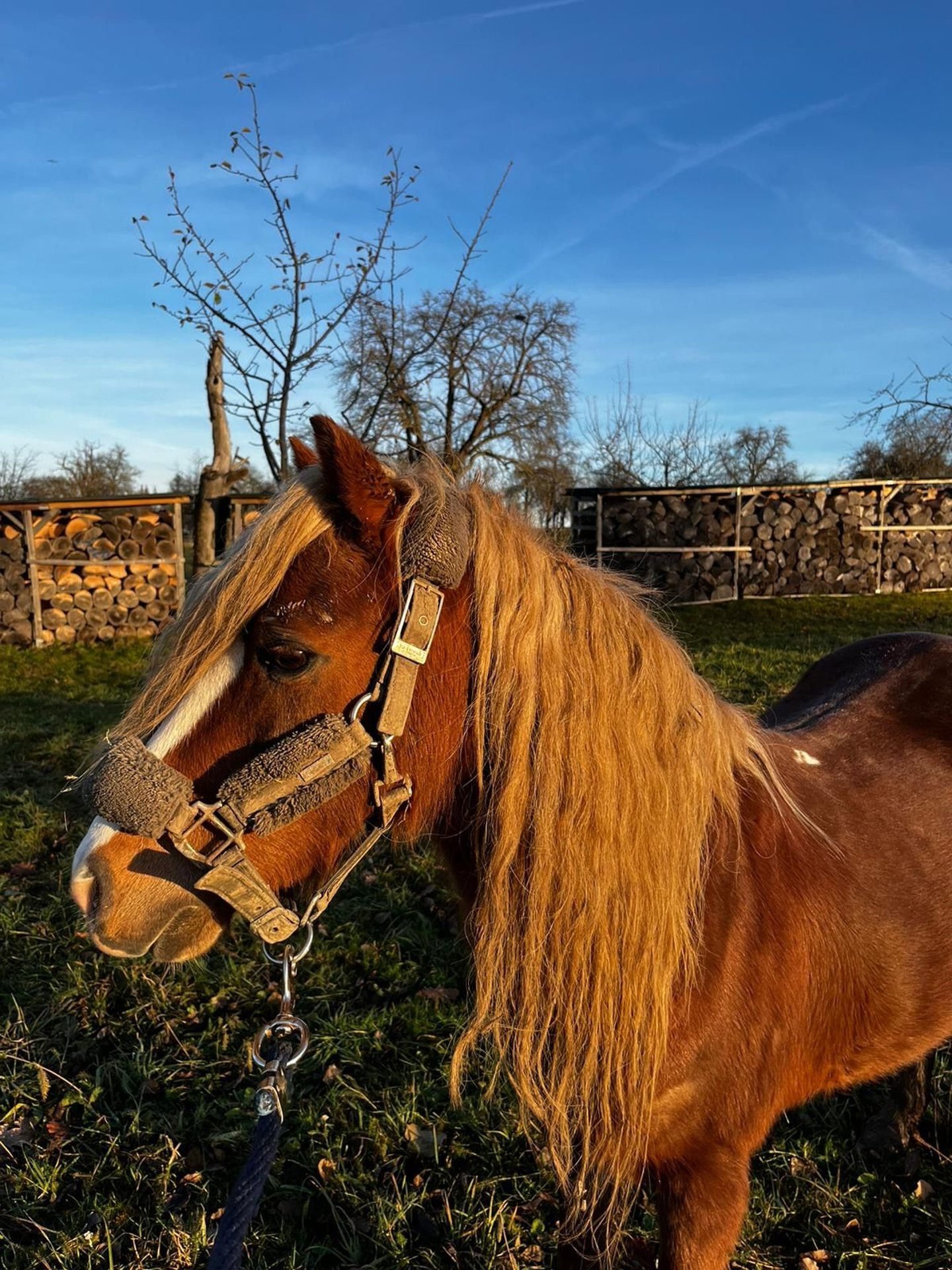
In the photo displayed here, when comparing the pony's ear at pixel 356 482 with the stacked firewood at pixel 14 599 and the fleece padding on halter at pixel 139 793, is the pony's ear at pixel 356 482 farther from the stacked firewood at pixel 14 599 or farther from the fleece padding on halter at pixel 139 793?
the stacked firewood at pixel 14 599

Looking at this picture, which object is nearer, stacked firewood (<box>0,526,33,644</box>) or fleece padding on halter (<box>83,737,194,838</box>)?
fleece padding on halter (<box>83,737,194,838</box>)

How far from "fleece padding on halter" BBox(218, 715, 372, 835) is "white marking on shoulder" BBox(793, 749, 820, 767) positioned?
134 cm

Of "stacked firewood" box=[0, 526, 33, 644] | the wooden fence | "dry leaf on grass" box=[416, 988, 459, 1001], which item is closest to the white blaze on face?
"dry leaf on grass" box=[416, 988, 459, 1001]

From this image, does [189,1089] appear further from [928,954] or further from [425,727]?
[928,954]

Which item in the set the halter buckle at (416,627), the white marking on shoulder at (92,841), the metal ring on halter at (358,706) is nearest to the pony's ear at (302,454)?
the halter buckle at (416,627)

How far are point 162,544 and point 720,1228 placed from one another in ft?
44.2

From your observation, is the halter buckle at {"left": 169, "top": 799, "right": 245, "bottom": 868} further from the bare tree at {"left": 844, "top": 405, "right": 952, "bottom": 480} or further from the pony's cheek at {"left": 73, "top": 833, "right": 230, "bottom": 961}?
the bare tree at {"left": 844, "top": 405, "right": 952, "bottom": 480}

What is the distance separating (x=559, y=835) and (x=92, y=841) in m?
0.87

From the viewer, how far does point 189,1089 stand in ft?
9.79

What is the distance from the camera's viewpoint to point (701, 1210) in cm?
165

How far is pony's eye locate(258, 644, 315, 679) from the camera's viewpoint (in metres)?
1.44

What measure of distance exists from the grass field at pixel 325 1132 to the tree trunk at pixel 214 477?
3.71 meters

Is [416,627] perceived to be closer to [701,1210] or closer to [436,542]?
[436,542]

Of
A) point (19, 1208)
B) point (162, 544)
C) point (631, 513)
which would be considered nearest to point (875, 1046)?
point (19, 1208)
